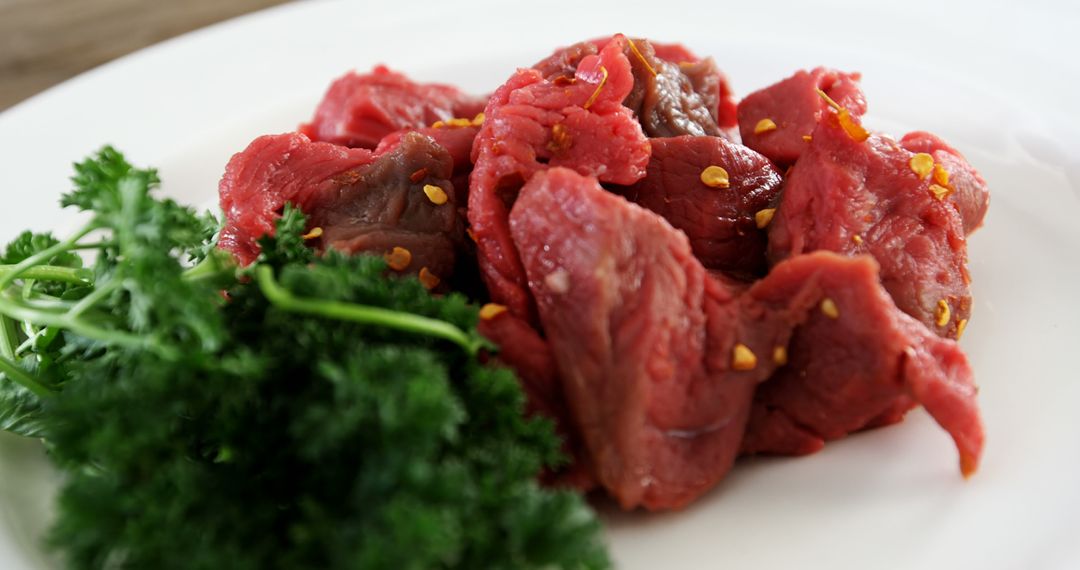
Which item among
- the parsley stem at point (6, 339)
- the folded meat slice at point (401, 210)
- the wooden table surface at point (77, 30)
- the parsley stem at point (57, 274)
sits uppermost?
the folded meat slice at point (401, 210)

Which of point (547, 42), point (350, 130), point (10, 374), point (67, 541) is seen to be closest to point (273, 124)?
point (350, 130)

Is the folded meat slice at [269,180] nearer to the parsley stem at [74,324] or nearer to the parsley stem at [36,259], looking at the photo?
the parsley stem at [36,259]

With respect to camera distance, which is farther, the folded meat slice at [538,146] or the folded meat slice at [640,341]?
the folded meat slice at [538,146]

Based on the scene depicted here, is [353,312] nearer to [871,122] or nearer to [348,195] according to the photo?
[348,195]

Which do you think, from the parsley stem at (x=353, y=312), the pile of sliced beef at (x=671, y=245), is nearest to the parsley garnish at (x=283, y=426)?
the parsley stem at (x=353, y=312)

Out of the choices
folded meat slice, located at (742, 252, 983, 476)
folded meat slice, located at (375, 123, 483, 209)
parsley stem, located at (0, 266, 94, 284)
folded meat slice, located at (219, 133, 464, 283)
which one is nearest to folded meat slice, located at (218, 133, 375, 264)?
folded meat slice, located at (219, 133, 464, 283)

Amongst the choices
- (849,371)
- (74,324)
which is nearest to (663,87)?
(849,371)

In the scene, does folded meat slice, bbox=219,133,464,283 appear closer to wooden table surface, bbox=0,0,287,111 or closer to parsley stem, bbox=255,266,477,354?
parsley stem, bbox=255,266,477,354
